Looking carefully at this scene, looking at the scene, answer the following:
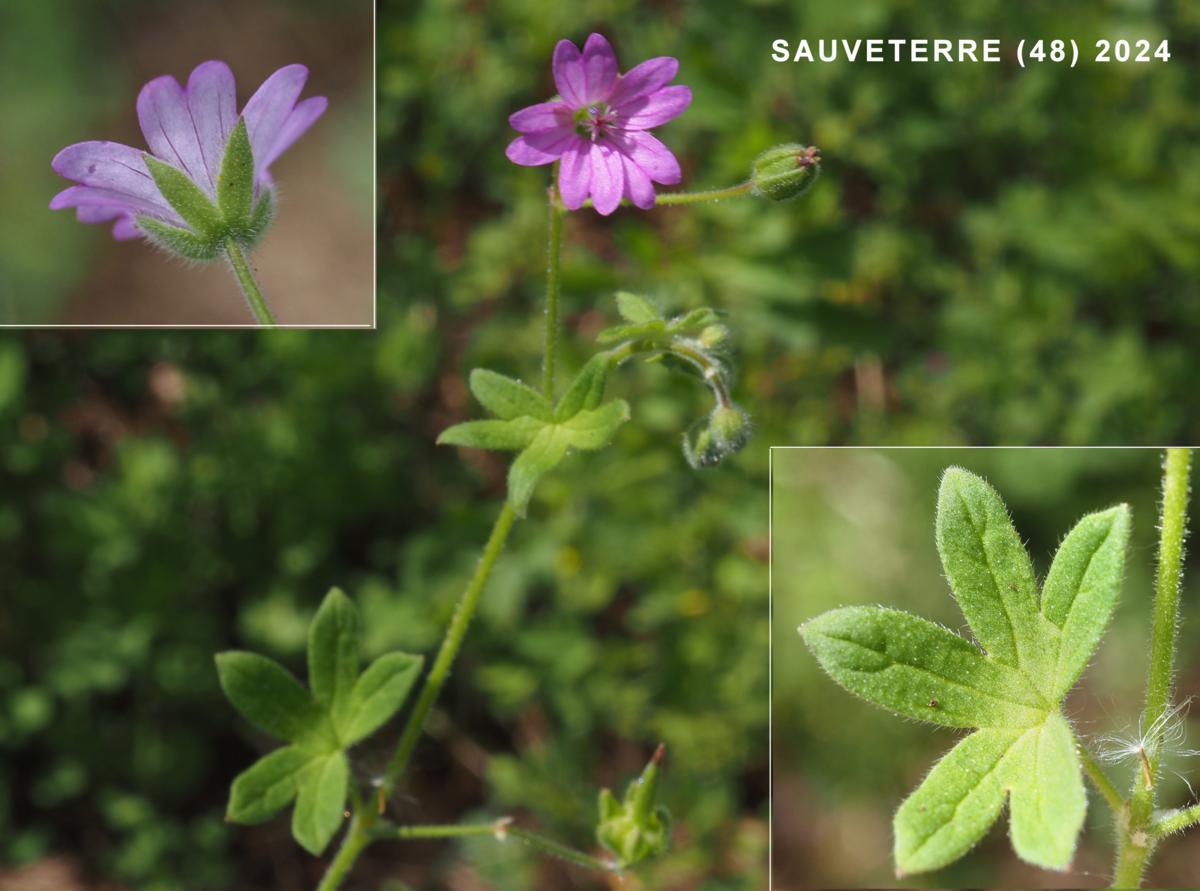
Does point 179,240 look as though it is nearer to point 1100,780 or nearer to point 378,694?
point 378,694

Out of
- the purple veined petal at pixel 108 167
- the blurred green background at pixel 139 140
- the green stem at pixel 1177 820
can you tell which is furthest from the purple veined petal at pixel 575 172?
the blurred green background at pixel 139 140

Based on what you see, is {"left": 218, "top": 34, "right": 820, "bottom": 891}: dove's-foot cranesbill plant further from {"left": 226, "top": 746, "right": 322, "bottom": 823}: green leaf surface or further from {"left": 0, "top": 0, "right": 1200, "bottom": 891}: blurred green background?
{"left": 0, "top": 0, "right": 1200, "bottom": 891}: blurred green background

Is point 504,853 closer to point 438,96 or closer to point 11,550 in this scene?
point 11,550

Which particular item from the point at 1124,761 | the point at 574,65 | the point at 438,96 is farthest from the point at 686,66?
the point at 1124,761

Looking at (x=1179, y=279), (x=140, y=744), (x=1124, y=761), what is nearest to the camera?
(x=1124, y=761)

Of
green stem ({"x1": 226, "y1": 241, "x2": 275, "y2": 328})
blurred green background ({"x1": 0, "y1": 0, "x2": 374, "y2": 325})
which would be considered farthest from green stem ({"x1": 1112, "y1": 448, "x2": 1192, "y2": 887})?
blurred green background ({"x1": 0, "y1": 0, "x2": 374, "y2": 325})

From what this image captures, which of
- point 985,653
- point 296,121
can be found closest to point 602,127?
point 296,121
